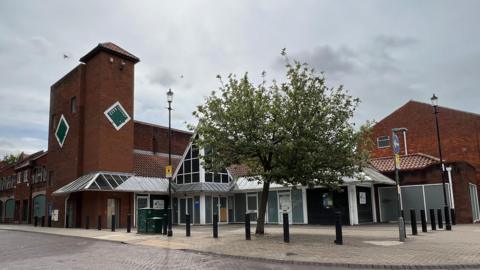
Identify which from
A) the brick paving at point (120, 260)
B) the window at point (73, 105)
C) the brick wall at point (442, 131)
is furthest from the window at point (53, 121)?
the brick wall at point (442, 131)

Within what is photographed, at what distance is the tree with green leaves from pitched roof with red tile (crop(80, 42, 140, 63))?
51.3 ft

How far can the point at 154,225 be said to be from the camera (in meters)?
21.4

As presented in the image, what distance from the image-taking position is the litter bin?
70.0 ft

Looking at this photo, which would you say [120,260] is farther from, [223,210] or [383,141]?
[383,141]

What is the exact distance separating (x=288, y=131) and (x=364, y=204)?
13.0 meters

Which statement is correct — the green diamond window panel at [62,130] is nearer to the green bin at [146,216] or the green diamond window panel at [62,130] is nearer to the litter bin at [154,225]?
the green bin at [146,216]

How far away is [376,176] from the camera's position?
89.8ft

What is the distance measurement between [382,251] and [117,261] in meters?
7.93

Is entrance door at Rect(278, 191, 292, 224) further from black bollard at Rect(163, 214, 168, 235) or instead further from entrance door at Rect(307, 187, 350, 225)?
→ black bollard at Rect(163, 214, 168, 235)

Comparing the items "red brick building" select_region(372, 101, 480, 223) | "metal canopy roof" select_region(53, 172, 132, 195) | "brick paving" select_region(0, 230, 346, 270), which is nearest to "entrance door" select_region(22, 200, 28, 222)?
"metal canopy roof" select_region(53, 172, 132, 195)

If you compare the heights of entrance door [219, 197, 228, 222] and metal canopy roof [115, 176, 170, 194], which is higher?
metal canopy roof [115, 176, 170, 194]

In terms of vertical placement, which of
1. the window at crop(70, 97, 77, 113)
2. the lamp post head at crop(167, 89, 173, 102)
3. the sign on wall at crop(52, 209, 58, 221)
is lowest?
the sign on wall at crop(52, 209, 58, 221)

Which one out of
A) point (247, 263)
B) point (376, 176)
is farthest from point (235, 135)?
point (376, 176)

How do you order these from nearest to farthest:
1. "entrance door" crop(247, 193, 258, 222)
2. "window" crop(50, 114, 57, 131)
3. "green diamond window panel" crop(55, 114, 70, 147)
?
1. "entrance door" crop(247, 193, 258, 222)
2. "green diamond window panel" crop(55, 114, 70, 147)
3. "window" crop(50, 114, 57, 131)
